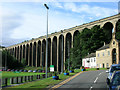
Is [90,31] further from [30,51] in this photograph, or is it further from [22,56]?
[22,56]

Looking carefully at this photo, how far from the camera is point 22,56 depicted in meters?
160

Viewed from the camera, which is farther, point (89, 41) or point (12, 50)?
point (12, 50)

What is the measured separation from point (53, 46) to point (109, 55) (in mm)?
60840

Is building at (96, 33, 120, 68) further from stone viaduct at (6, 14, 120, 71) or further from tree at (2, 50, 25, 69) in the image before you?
tree at (2, 50, 25, 69)

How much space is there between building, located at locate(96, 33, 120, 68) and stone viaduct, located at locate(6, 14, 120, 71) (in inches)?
666

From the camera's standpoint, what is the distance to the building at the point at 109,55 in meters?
62.5

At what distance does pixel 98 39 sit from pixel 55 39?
131ft

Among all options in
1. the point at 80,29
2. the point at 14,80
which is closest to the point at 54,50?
the point at 80,29

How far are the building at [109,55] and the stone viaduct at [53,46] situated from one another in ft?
55.5

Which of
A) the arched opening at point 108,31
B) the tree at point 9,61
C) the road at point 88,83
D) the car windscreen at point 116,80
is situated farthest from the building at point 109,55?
the tree at point 9,61

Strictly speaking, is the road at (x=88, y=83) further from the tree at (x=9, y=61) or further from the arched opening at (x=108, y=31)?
the tree at (x=9, y=61)

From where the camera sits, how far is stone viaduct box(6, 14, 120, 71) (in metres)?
90.0

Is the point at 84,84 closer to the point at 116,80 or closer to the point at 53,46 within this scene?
the point at 116,80

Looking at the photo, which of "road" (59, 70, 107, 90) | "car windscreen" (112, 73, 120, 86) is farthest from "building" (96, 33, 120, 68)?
"car windscreen" (112, 73, 120, 86)
